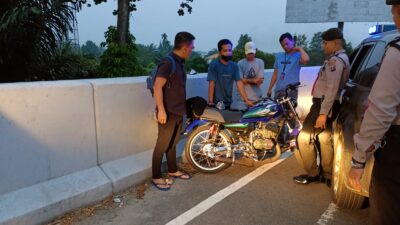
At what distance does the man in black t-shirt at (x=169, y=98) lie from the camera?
166 inches

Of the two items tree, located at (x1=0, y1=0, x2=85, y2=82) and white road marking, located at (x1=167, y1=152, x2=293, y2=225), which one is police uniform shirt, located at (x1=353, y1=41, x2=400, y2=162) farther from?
tree, located at (x1=0, y1=0, x2=85, y2=82)

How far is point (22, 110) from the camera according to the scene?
11.4 feet

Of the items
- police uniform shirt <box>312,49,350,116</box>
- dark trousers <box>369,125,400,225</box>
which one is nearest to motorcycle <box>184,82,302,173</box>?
police uniform shirt <box>312,49,350,116</box>

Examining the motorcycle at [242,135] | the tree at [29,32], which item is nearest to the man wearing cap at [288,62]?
the motorcycle at [242,135]

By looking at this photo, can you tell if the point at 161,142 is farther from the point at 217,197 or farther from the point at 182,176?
the point at 217,197

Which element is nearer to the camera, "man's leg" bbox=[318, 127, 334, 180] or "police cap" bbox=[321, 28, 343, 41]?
"police cap" bbox=[321, 28, 343, 41]

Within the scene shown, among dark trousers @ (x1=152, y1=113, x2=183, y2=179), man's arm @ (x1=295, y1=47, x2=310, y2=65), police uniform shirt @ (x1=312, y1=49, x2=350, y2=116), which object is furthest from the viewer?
man's arm @ (x1=295, y1=47, x2=310, y2=65)

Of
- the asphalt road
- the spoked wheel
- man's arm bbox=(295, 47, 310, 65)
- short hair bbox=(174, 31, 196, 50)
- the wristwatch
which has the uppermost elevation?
short hair bbox=(174, 31, 196, 50)

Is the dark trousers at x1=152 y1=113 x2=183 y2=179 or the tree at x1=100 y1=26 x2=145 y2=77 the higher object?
the tree at x1=100 y1=26 x2=145 y2=77

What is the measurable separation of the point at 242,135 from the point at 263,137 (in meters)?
0.28

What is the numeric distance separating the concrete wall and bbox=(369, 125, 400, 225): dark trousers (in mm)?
2781

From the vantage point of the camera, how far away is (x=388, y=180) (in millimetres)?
1945

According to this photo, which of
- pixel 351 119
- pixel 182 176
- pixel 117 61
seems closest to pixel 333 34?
pixel 351 119

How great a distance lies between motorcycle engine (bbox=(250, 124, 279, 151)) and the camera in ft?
15.6
